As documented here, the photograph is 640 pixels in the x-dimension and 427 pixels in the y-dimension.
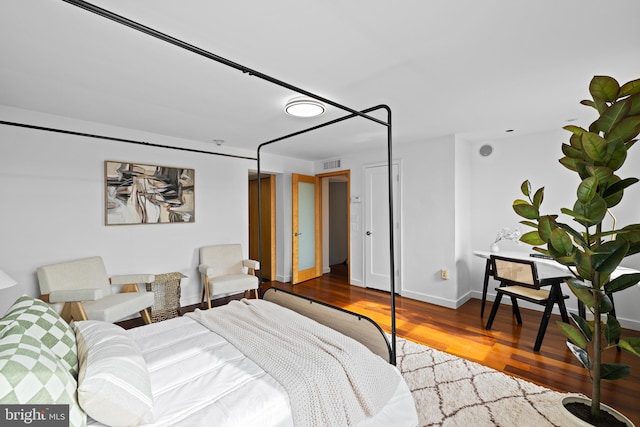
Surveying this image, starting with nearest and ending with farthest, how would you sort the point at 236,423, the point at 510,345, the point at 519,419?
the point at 236,423, the point at 519,419, the point at 510,345

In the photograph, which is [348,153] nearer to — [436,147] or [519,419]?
[436,147]

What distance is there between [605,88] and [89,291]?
12.4 feet

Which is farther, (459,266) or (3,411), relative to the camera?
(459,266)

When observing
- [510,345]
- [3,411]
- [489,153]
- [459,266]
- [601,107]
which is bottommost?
[510,345]

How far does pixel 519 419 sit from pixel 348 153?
13.4ft

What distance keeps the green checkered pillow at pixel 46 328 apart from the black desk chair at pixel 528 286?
3495 millimetres

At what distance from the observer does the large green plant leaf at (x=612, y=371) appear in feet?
4.23

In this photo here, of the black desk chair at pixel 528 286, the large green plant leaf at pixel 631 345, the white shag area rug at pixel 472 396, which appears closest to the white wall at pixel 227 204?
the black desk chair at pixel 528 286

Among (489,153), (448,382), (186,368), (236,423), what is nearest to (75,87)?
(186,368)

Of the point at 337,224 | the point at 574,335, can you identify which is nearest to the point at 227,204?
the point at 337,224

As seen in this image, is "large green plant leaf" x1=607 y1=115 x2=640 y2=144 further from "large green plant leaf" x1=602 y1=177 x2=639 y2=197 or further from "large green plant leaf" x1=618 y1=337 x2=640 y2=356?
"large green plant leaf" x1=618 y1=337 x2=640 y2=356

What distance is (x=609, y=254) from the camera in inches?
49.4

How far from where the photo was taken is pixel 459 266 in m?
3.94

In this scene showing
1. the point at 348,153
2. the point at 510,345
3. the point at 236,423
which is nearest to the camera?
the point at 236,423
